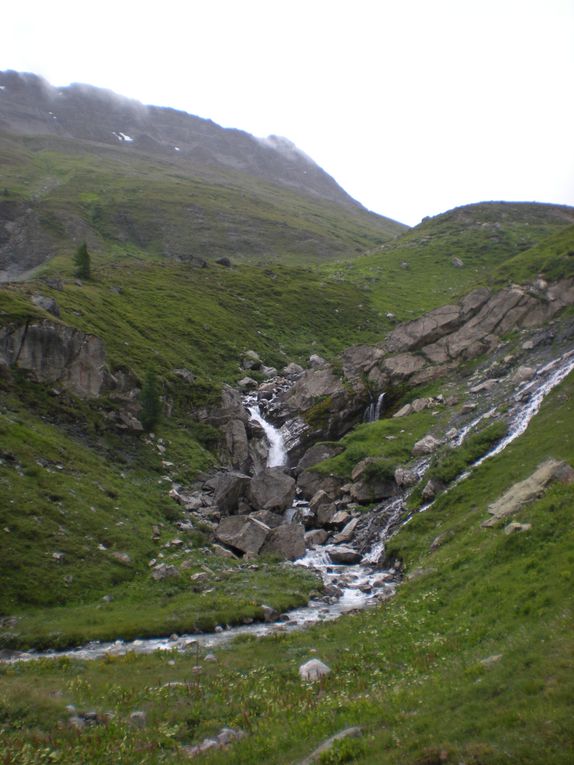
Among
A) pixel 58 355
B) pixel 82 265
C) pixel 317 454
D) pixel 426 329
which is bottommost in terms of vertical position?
pixel 317 454

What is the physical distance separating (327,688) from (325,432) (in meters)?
42.1

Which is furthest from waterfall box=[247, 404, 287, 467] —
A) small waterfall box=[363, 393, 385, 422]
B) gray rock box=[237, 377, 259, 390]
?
small waterfall box=[363, 393, 385, 422]

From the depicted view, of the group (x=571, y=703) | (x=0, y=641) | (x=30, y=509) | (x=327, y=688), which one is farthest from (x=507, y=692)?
(x=30, y=509)

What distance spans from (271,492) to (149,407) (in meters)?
14.2

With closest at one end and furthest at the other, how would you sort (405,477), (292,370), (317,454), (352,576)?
(352,576), (405,477), (317,454), (292,370)

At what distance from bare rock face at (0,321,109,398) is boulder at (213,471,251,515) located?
14.2 meters

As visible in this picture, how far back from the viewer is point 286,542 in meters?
38.6

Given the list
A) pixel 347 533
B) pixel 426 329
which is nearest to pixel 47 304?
pixel 347 533

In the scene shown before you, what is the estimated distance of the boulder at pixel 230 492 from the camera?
1766 inches

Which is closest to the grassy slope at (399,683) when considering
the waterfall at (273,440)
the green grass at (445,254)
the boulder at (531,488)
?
the boulder at (531,488)

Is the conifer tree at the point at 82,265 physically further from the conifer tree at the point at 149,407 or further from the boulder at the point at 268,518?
the boulder at the point at 268,518

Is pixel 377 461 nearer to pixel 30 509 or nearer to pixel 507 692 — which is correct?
pixel 30 509

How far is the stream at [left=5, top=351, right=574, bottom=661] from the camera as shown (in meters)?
25.3

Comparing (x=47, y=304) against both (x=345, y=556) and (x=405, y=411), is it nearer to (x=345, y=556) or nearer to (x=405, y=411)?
(x=405, y=411)
